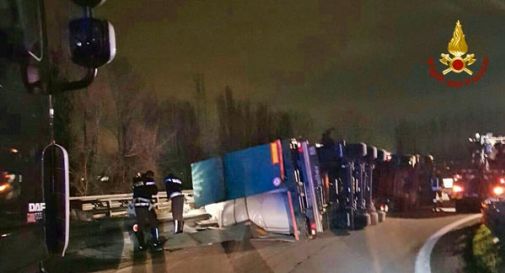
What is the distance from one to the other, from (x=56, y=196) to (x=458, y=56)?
1986 mm

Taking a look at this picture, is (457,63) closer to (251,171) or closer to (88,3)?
(251,171)

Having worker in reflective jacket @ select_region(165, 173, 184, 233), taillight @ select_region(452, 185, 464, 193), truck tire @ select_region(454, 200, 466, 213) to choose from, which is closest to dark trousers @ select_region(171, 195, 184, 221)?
worker in reflective jacket @ select_region(165, 173, 184, 233)

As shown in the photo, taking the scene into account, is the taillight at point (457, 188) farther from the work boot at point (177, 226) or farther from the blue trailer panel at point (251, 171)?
the work boot at point (177, 226)

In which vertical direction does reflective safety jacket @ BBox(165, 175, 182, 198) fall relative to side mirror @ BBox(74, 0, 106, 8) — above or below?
below

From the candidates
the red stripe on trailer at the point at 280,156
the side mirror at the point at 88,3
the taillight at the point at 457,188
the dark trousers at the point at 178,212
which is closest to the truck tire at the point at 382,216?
the taillight at the point at 457,188

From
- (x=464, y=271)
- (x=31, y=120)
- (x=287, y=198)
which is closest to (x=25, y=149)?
(x=31, y=120)

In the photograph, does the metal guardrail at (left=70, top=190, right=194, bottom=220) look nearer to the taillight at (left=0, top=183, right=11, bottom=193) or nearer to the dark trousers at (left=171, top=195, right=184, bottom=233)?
the dark trousers at (left=171, top=195, right=184, bottom=233)

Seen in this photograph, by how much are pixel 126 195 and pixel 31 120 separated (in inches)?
20.6

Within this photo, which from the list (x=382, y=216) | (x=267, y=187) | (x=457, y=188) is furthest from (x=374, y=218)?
(x=267, y=187)

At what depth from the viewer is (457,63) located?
2980mm

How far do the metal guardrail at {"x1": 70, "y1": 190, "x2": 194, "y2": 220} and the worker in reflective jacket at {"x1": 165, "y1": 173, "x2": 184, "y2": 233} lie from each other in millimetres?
28

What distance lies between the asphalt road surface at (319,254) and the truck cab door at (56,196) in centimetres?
65

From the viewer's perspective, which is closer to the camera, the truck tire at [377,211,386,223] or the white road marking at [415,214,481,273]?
the white road marking at [415,214,481,273]

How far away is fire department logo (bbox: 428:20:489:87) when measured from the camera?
2959 mm
